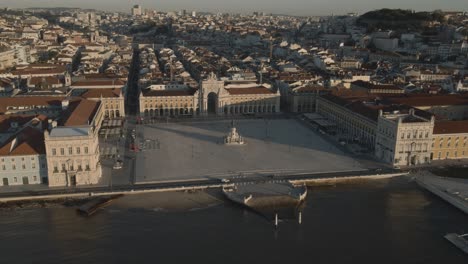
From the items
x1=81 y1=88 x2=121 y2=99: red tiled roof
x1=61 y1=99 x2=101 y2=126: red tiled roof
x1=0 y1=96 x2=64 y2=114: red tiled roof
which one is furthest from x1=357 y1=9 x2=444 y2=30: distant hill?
x1=0 y1=96 x2=64 y2=114: red tiled roof

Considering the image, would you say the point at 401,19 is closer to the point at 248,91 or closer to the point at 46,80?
the point at 248,91

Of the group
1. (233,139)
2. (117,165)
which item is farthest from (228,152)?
(117,165)

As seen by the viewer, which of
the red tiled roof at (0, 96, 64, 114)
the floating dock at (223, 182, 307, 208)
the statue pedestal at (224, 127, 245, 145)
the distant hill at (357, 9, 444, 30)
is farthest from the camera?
the distant hill at (357, 9, 444, 30)

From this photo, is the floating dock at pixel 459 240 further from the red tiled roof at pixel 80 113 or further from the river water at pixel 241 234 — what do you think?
the red tiled roof at pixel 80 113

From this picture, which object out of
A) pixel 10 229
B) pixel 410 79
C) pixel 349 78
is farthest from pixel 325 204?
pixel 410 79

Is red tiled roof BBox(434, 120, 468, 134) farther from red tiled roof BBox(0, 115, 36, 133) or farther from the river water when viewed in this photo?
red tiled roof BBox(0, 115, 36, 133)
